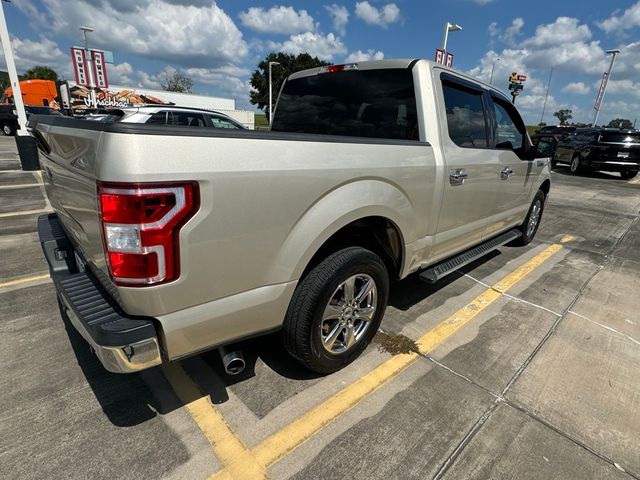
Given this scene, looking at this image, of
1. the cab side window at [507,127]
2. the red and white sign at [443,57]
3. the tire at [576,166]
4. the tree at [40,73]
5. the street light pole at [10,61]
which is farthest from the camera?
the tree at [40,73]

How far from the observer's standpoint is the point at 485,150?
329 cm

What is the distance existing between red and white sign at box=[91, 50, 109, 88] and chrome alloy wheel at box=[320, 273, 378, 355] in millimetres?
24738

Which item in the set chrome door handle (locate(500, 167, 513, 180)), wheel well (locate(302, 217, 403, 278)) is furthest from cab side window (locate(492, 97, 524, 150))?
wheel well (locate(302, 217, 403, 278))

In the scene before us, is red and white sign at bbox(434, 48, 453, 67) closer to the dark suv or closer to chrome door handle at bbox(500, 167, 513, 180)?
the dark suv

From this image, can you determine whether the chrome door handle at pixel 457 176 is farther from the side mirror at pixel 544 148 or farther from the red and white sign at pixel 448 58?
the red and white sign at pixel 448 58

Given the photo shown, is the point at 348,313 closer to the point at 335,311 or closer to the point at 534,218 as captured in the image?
the point at 335,311

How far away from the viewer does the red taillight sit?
1.39 metres

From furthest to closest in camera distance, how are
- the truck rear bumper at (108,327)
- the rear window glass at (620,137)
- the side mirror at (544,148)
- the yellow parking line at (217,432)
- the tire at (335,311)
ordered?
the rear window glass at (620,137), the side mirror at (544,148), the tire at (335,311), the yellow parking line at (217,432), the truck rear bumper at (108,327)

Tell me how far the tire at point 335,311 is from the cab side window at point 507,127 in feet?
7.04

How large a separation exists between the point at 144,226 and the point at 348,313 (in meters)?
1.41

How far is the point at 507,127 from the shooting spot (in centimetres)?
396

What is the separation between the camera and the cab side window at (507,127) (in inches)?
147

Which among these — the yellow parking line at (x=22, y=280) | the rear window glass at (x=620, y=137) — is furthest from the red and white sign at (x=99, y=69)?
the rear window glass at (x=620, y=137)

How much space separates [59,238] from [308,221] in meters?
1.71
